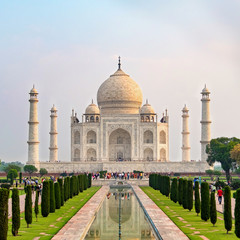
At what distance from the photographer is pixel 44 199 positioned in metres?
16.0

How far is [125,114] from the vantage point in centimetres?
4859

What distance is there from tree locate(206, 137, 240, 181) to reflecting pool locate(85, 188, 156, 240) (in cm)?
1909

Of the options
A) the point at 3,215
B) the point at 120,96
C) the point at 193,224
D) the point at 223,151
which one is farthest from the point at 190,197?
the point at 120,96

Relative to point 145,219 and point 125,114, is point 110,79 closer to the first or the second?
point 125,114

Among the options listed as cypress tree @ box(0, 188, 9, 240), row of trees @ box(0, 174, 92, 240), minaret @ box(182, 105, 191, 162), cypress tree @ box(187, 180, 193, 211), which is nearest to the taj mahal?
minaret @ box(182, 105, 191, 162)

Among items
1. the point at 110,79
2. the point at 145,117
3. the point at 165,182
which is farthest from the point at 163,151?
the point at 165,182

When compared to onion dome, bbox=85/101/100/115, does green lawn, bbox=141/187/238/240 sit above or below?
below

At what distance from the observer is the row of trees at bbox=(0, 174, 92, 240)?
37.5 ft

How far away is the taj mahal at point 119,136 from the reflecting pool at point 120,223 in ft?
81.1

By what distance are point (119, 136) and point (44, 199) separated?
3404 centimetres

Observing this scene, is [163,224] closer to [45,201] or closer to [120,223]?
[120,223]

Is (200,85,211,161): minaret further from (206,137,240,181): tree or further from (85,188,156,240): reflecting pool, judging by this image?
(85,188,156,240): reflecting pool

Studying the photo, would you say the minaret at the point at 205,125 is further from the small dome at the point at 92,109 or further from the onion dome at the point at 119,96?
the small dome at the point at 92,109

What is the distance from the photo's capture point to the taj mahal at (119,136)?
147ft
